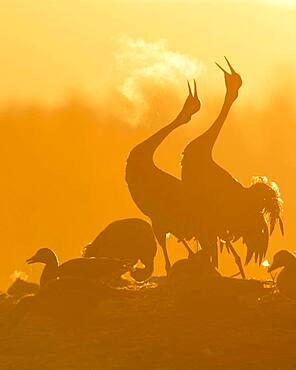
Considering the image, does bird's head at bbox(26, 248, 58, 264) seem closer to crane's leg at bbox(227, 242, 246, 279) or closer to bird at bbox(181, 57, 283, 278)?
bird at bbox(181, 57, 283, 278)

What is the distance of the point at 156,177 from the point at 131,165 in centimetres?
56

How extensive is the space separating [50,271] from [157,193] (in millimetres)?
2725

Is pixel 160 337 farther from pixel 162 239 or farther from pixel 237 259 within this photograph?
pixel 162 239

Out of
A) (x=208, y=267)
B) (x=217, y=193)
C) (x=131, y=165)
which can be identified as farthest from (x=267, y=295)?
(x=131, y=165)

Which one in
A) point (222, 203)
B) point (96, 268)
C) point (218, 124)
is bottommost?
point (96, 268)

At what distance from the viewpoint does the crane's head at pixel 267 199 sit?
77.8ft

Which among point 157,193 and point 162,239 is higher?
point 157,193

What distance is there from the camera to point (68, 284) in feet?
62.9

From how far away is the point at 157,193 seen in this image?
2356 cm

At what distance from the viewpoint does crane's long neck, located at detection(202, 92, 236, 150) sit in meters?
23.9

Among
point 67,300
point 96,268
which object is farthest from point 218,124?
point 67,300

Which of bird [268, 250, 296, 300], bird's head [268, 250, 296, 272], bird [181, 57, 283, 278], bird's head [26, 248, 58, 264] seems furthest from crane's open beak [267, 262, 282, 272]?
bird's head [26, 248, 58, 264]

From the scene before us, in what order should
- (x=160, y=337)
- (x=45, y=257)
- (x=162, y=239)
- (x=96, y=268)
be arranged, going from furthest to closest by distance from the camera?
(x=162, y=239), (x=45, y=257), (x=96, y=268), (x=160, y=337)

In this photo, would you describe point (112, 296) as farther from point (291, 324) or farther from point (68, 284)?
point (291, 324)
